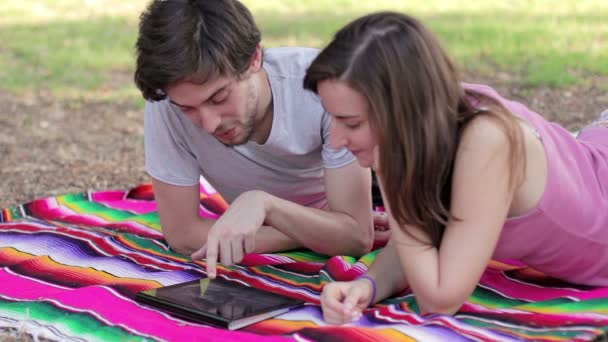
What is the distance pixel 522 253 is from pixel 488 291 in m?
0.23

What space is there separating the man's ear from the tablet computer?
0.77 metres

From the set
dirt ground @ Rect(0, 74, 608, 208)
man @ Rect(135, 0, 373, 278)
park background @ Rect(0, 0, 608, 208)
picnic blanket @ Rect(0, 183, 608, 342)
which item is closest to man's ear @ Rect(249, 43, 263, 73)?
man @ Rect(135, 0, 373, 278)

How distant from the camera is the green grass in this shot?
26.7 feet

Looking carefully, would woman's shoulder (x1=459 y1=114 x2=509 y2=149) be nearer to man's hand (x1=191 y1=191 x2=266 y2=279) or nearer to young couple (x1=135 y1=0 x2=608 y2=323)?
young couple (x1=135 y1=0 x2=608 y2=323)

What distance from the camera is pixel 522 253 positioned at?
304cm

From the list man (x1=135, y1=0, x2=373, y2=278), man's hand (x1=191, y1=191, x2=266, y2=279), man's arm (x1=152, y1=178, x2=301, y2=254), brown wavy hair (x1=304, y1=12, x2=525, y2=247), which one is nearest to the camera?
brown wavy hair (x1=304, y1=12, x2=525, y2=247)

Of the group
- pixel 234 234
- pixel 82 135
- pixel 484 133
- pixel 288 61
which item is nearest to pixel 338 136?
pixel 484 133

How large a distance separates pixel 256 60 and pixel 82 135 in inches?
138

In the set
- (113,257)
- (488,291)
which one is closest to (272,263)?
(113,257)

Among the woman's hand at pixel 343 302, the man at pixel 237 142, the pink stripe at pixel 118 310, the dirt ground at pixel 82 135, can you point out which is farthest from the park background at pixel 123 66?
the woman's hand at pixel 343 302

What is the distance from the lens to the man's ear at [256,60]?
3389mm

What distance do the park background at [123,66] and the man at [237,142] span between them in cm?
160

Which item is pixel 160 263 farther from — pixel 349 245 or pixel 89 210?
pixel 89 210

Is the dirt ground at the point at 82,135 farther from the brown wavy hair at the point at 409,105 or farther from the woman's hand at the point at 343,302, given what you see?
the brown wavy hair at the point at 409,105
